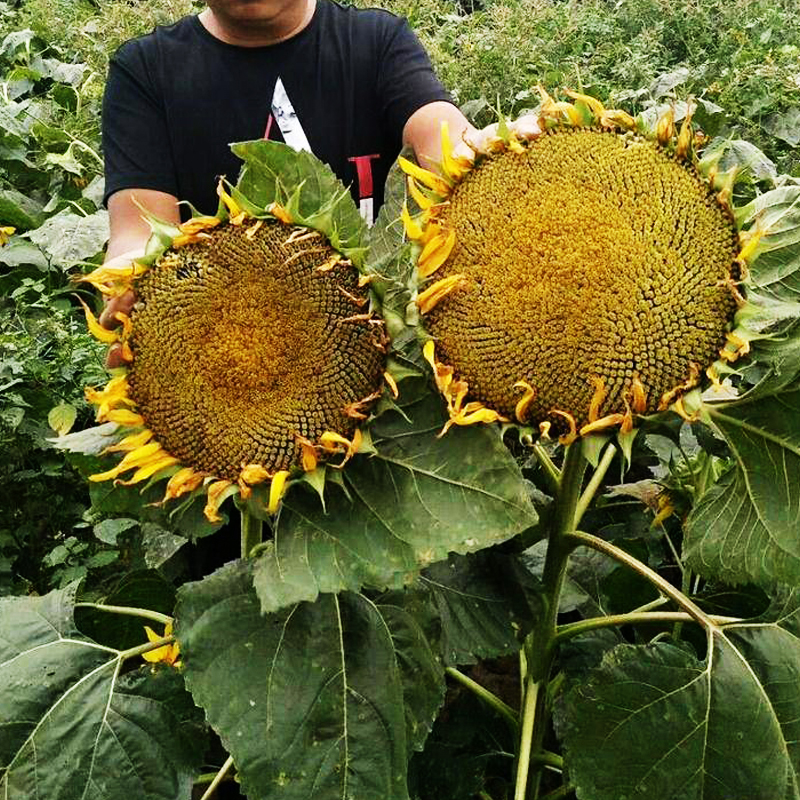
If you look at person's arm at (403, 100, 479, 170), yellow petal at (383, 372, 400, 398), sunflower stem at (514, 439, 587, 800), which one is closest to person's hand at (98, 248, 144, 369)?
yellow petal at (383, 372, 400, 398)

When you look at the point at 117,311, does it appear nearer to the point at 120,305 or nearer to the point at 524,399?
the point at 120,305

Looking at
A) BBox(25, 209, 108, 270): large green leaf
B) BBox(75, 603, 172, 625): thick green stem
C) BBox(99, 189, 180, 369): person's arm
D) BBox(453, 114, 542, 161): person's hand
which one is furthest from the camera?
BBox(25, 209, 108, 270): large green leaf

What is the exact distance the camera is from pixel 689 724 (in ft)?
3.35

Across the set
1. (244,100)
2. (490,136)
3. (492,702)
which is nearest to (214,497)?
(490,136)

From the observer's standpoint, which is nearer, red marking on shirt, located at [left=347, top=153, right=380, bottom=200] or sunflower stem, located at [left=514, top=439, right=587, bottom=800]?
sunflower stem, located at [left=514, top=439, right=587, bottom=800]

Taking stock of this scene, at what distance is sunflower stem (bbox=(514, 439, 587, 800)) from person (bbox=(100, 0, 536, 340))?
31.3 inches

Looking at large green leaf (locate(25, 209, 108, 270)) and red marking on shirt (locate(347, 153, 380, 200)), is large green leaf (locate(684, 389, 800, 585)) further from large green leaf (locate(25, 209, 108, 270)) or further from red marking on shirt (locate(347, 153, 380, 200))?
large green leaf (locate(25, 209, 108, 270))

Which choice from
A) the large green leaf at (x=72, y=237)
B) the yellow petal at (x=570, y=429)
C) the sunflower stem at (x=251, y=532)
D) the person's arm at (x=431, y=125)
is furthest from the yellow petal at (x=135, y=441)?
the large green leaf at (x=72, y=237)

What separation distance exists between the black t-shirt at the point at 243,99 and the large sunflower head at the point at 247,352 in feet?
3.04

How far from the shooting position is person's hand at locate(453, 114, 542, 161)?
2.82 feet

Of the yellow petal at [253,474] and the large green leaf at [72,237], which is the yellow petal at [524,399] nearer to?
the yellow petal at [253,474]

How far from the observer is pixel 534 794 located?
1346 mm

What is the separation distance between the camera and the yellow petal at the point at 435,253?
0.81 metres

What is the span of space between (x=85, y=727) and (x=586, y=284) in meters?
0.74
